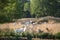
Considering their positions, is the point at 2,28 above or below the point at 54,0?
below

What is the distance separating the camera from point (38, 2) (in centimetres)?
1115

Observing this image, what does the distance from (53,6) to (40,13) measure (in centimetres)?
93

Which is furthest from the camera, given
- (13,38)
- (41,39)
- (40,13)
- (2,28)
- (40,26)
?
(40,13)

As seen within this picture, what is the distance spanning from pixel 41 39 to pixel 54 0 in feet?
16.8

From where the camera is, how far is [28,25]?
820cm

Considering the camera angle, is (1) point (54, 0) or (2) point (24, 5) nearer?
(1) point (54, 0)

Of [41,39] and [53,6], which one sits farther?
[53,6]

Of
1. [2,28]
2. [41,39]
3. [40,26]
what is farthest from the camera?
[40,26]

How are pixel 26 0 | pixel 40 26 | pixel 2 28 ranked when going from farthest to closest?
pixel 26 0 < pixel 40 26 < pixel 2 28

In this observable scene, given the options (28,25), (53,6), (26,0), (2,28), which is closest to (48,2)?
(53,6)

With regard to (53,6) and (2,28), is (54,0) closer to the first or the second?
(53,6)

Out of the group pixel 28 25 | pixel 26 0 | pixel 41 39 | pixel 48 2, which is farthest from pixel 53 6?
pixel 41 39

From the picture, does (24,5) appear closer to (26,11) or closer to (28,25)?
(26,11)

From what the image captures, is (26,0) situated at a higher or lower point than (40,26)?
higher
